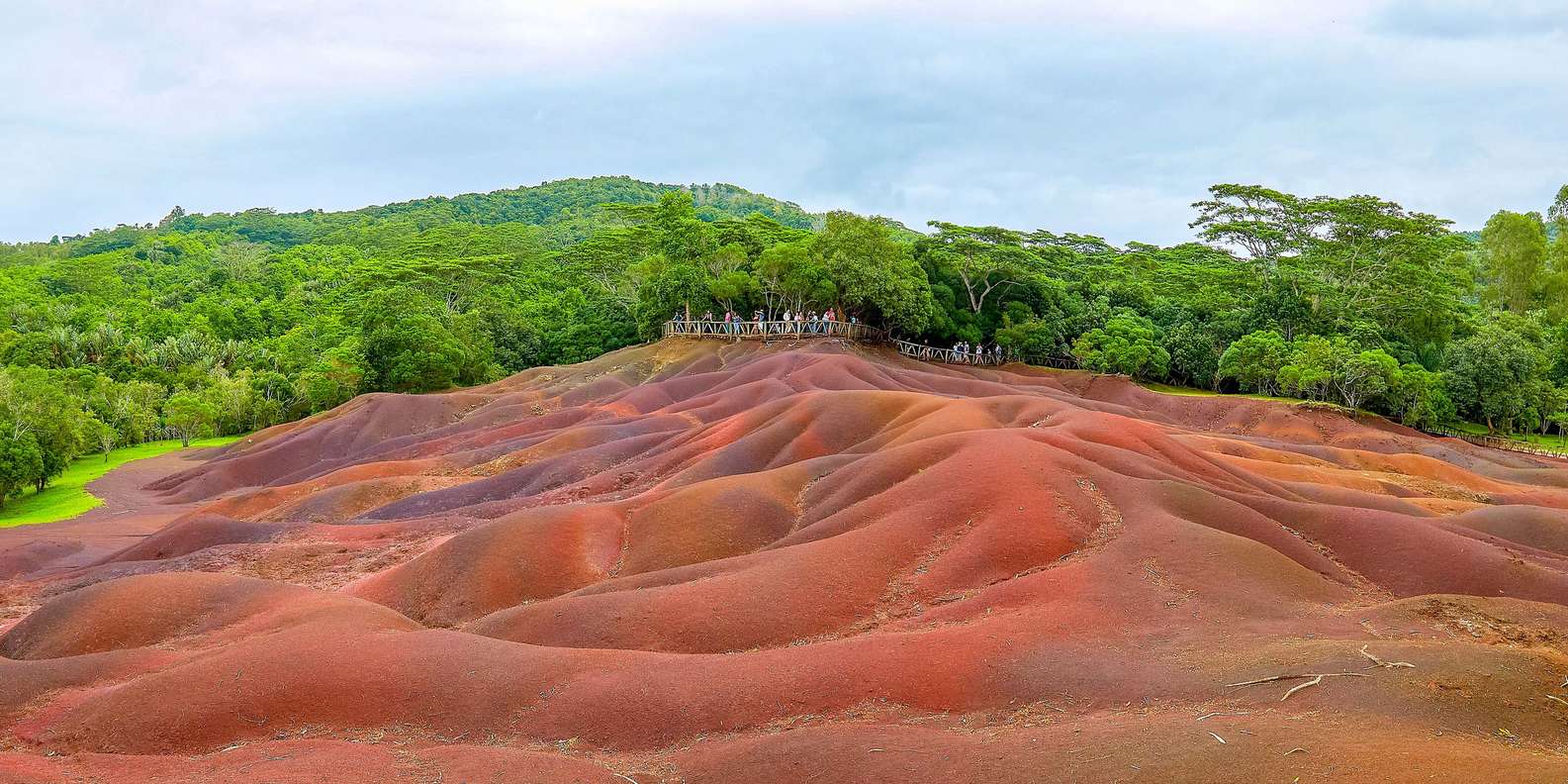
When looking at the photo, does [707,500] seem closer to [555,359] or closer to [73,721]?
[73,721]

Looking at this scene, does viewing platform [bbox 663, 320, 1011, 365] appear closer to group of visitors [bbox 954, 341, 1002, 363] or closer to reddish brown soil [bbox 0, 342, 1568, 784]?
group of visitors [bbox 954, 341, 1002, 363]

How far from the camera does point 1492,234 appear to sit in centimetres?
9625

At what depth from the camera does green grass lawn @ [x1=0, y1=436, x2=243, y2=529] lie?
56219 mm

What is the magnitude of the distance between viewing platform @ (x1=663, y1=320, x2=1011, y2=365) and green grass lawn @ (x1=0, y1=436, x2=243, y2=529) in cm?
3849

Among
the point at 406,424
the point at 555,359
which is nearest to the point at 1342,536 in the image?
the point at 406,424

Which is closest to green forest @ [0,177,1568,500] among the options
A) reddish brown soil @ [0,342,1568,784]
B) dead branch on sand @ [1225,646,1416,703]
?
reddish brown soil @ [0,342,1568,784]

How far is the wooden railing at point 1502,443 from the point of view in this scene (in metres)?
59.7

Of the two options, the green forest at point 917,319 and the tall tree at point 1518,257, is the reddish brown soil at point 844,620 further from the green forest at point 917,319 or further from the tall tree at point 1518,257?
the tall tree at point 1518,257

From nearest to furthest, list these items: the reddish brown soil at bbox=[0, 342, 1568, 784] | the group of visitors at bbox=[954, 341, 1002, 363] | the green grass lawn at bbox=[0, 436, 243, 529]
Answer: the reddish brown soil at bbox=[0, 342, 1568, 784], the green grass lawn at bbox=[0, 436, 243, 529], the group of visitors at bbox=[954, 341, 1002, 363]

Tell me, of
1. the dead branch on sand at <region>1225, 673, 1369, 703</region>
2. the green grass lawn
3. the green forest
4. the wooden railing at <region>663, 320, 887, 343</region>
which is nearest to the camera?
the dead branch on sand at <region>1225, 673, 1369, 703</region>

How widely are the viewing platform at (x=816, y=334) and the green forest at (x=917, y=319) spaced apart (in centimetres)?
188

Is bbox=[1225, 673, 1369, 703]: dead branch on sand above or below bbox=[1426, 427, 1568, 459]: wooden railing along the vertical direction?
above

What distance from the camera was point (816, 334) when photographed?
7744 cm

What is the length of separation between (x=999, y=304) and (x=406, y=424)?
164 ft
